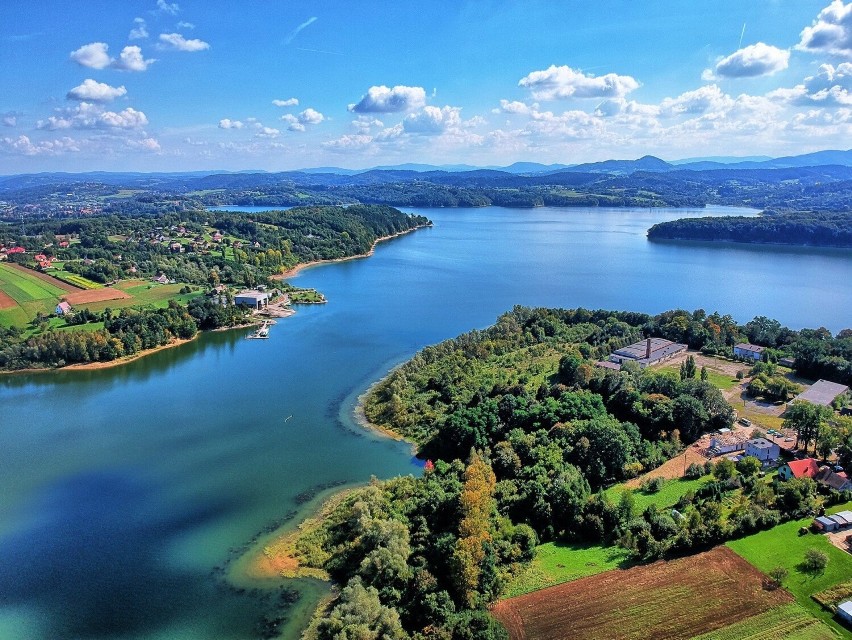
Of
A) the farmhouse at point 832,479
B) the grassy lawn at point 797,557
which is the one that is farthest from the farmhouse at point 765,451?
the grassy lawn at point 797,557

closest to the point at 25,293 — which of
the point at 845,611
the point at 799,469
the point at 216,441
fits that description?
the point at 216,441

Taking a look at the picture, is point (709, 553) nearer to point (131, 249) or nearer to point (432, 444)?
point (432, 444)

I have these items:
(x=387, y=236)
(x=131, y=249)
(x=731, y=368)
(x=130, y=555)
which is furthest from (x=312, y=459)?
(x=387, y=236)

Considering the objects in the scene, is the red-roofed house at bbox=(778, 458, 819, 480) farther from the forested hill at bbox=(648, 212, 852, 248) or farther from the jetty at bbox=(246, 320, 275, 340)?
the forested hill at bbox=(648, 212, 852, 248)

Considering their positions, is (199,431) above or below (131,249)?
below

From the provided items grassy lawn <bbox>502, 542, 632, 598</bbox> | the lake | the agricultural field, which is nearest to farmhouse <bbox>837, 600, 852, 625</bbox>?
grassy lawn <bbox>502, 542, 632, 598</bbox>
